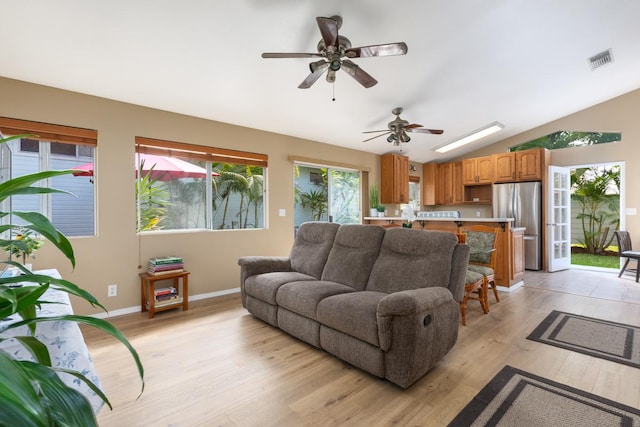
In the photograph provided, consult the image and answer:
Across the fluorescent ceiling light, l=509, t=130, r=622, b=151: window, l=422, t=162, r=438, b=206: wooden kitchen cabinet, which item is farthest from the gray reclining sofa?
l=509, t=130, r=622, b=151: window

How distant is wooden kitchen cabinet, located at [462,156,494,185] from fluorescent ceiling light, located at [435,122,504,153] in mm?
797

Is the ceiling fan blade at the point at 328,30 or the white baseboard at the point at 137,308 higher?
the ceiling fan blade at the point at 328,30

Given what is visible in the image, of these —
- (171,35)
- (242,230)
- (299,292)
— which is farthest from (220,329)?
(171,35)

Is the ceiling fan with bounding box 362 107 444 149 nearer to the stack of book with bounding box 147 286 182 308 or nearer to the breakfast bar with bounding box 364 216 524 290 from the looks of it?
the breakfast bar with bounding box 364 216 524 290

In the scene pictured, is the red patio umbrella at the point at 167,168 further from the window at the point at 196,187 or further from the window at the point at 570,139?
the window at the point at 570,139

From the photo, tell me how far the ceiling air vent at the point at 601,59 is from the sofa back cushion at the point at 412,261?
141 inches

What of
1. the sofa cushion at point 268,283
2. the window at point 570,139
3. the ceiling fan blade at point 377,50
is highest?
the window at point 570,139

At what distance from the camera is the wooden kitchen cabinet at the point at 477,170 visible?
6656mm

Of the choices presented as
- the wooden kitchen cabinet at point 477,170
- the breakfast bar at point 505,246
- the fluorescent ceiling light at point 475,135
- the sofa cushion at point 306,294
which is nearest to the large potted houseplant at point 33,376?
the sofa cushion at point 306,294

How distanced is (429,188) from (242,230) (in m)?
5.23

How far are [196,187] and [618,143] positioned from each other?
23.8 feet

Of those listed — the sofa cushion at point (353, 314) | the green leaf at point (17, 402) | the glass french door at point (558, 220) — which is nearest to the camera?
the green leaf at point (17, 402)

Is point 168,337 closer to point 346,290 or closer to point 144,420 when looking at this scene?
point 144,420

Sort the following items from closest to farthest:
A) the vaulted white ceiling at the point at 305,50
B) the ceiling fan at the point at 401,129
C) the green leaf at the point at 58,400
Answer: the green leaf at the point at 58,400 < the vaulted white ceiling at the point at 305,50 < the ceiling fan at the point at 401,129
